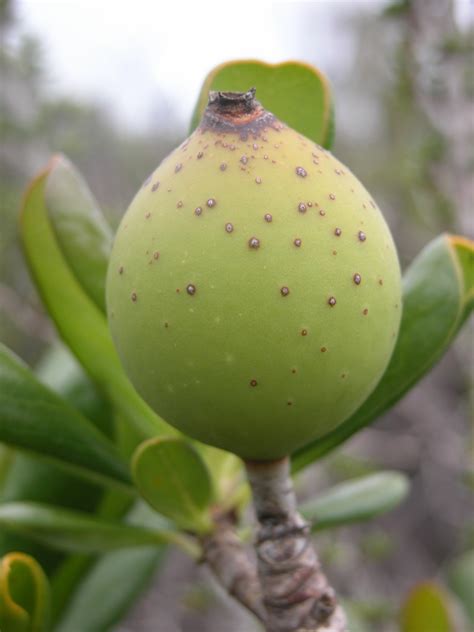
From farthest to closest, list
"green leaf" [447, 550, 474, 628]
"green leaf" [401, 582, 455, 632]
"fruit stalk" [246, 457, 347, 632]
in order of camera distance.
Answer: "green leaf" [447, 550, 474, 628], "green leaf" [401, 582, 455, 632], "fruit stalk" [246, 457, 347, 632]

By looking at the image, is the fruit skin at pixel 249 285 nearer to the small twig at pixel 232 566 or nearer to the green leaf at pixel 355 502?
the small twig at pixel 232 566

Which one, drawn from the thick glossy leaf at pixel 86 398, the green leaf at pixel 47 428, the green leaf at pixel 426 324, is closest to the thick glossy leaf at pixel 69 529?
the green leaf at pixel 47 428

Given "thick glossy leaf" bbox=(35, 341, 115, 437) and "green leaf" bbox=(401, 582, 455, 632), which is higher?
"thick glossy leaf" bbox=(35, 341, 115, 437)

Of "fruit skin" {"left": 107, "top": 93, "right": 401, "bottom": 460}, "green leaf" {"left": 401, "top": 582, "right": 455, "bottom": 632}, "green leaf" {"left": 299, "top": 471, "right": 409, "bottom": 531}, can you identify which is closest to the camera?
"fruit skin" {"left": 107, "top": 93, "right": 401, "bottom": 460}

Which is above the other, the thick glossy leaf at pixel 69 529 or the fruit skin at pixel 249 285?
the fruit skin at pixel 249 285

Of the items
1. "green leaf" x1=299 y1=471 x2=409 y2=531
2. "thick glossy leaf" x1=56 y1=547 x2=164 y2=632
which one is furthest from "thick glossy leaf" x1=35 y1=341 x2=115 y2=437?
"green leaf" x1=299 y1=471 x2=409 y2=531

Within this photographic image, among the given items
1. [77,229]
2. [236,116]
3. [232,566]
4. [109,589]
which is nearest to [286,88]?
[236,116]

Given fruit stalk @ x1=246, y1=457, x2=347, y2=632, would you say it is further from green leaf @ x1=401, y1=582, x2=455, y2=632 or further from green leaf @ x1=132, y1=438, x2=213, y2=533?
green leaf @ x1=401, y1=582, x2=455, y2=632
